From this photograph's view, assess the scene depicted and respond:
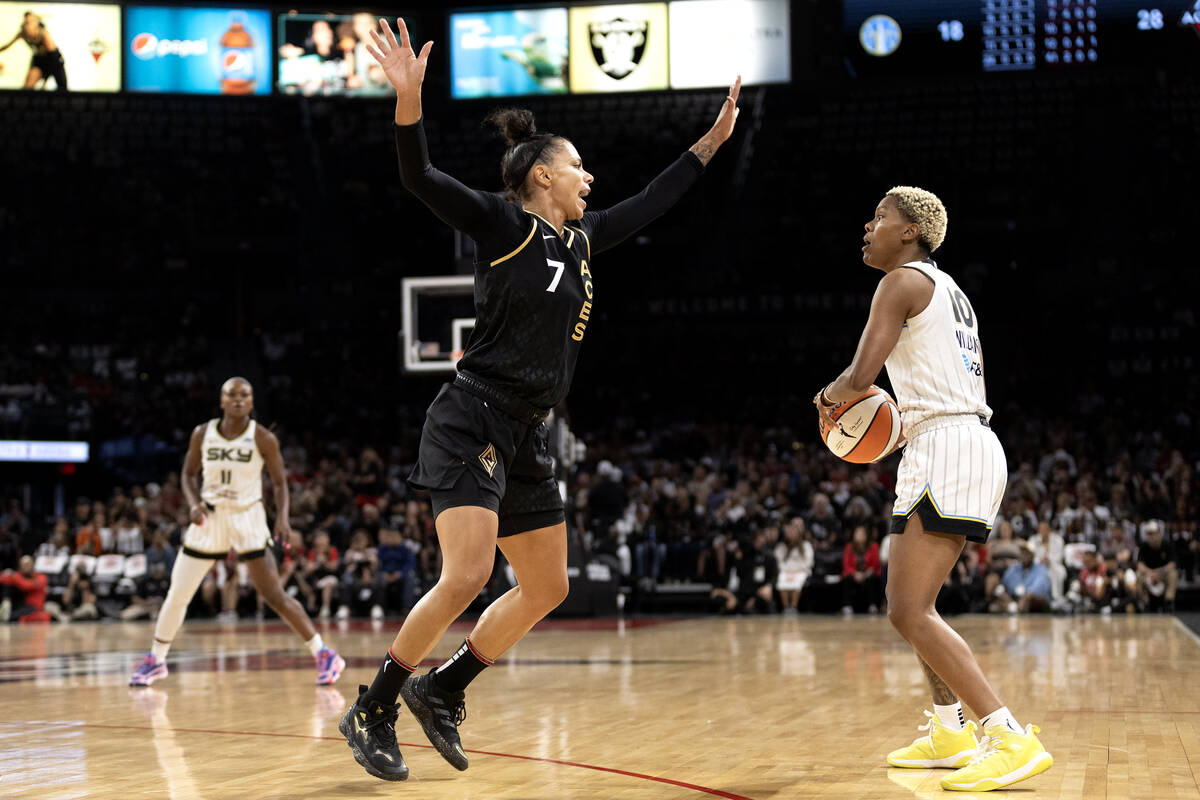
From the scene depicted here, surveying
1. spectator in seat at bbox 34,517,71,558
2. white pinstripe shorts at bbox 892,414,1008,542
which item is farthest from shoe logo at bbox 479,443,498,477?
spectator in seat at bbox 34,517,71,558

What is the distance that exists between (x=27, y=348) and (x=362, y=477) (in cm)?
828

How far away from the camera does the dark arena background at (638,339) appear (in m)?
9.88

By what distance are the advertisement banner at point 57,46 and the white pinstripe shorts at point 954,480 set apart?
666 inches

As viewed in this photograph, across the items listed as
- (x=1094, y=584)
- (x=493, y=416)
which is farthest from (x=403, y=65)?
(x=1094, y=584)

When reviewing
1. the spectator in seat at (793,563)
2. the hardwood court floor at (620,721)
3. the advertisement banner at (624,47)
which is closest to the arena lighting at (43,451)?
the advertisement banner at (624,47)

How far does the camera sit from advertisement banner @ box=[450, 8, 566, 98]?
60.5 feet

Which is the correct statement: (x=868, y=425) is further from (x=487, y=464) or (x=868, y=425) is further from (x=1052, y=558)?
(x=1052, y=558)

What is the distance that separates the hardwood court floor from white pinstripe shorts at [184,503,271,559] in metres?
0.77

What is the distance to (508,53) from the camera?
18609 millimetres

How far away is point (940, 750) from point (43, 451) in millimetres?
18506

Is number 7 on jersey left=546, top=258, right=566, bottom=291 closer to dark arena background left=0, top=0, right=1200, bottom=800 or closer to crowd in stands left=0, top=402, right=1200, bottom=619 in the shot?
dark arena background left=0, top=0, right=1200, bottom=800

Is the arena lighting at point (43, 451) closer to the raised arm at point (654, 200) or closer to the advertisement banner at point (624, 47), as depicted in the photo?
the advertisement banner at point (624, 47)

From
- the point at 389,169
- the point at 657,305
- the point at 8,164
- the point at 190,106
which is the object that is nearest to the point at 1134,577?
the point at 657,305

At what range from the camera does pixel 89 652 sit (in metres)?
10.5
